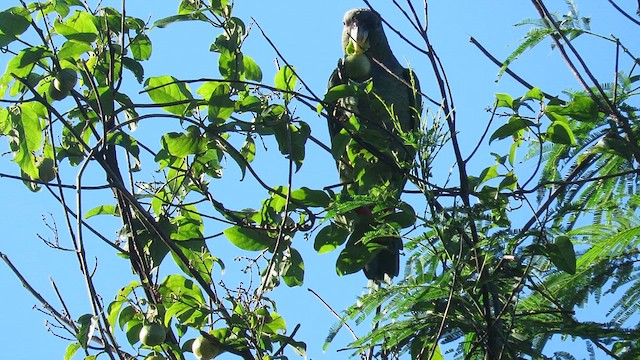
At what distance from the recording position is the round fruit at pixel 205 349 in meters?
3.13

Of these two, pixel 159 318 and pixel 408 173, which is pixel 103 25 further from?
pixel 408 173

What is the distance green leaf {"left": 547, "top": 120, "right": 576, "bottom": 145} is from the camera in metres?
2.97

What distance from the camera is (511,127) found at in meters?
3.02

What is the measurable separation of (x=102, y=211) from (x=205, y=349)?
685mm

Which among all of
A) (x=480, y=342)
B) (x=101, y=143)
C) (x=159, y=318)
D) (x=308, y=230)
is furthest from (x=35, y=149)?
(x=480, y=342)

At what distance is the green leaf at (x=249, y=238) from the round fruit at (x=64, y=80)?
697mm

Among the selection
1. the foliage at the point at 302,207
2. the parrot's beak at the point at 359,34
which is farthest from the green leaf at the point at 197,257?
the parrot's beak at the point at 359,34

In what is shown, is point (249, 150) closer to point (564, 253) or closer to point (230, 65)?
point (230, 65)

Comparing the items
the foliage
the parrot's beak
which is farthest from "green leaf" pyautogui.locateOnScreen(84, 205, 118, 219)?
the parrot's beak

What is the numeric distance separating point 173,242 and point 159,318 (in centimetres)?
27

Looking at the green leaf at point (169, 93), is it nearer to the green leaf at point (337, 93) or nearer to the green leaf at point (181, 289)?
the green leaf at point (337, 93)

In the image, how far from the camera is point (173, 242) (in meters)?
3.35

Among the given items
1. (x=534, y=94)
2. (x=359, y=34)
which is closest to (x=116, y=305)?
(x=534, y=94)

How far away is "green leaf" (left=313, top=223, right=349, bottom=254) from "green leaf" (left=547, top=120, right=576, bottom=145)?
2.59 feet
